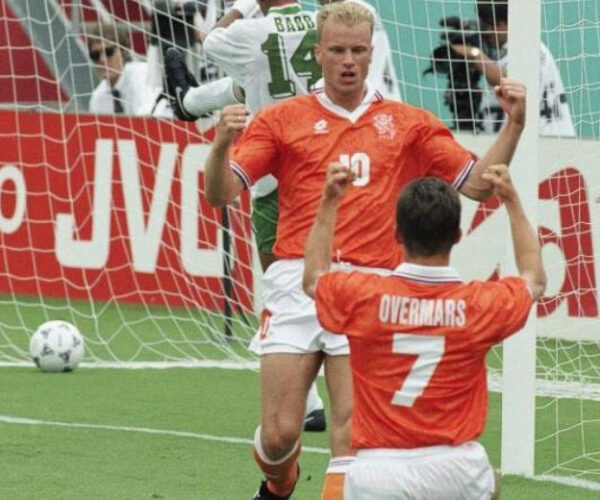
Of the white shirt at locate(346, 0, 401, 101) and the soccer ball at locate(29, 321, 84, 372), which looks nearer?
the white shirt at locate(346, 0, 401, 101)

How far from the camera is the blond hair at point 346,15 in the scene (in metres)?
6.41

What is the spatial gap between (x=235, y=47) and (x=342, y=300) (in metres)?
3.75

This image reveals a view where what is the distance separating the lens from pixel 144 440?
8914mm

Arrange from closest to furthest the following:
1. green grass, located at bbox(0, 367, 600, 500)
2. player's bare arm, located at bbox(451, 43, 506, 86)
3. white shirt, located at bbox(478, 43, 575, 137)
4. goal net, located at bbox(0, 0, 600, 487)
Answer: green grass, located at bbox(0, 367, 600, 500) < white shirt, located at bbox(478, 43, 575, 137) < goal net, located at bbox(0, 0, 600, 487) < player's bare arm, located at bbox(451, 43, 506, 86)

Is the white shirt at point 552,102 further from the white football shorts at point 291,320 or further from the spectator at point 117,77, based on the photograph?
the spectator at point 117,77

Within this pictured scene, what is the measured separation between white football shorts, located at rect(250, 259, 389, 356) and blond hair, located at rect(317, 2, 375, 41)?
0.89m

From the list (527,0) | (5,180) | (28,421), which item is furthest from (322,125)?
(5,180)

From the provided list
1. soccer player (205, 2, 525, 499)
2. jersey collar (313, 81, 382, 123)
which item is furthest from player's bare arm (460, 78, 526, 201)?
jersey collar (313, 81, 382, 123)

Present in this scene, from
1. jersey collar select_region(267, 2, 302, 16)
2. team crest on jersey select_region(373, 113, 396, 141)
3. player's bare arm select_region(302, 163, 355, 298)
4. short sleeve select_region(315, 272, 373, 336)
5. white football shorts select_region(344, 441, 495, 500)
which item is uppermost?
jersey collar select_region(267, 2, 302, 16)

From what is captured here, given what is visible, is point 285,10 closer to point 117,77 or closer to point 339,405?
point 339,405

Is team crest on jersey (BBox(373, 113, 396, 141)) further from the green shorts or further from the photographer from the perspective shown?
the photographer

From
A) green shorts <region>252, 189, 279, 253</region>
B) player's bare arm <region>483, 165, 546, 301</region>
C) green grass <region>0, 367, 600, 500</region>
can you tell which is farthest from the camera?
green shorts <region>252, 189, 279, 253</region>

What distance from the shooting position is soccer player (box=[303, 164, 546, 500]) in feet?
16.2

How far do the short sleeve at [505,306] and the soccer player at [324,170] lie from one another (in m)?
1.27
